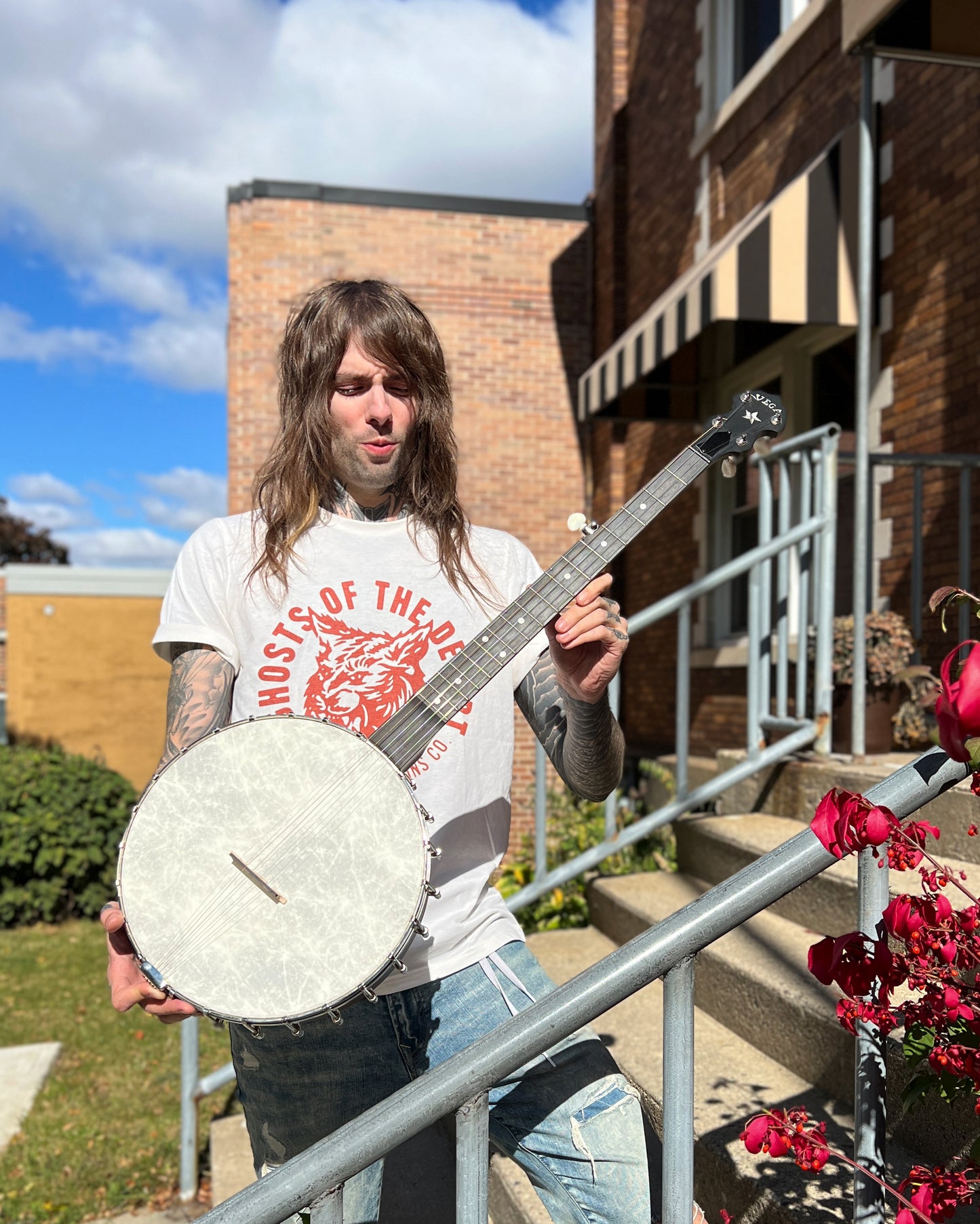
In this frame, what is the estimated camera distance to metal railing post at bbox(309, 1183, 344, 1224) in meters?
1.27

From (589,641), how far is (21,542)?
42039 millimetres

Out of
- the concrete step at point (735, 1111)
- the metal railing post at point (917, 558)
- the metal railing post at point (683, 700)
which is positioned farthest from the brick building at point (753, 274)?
the concrete step at point (735, 1111)

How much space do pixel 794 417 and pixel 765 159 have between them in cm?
176

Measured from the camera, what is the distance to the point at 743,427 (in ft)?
5.89

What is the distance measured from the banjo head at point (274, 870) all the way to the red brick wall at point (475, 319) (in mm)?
8720

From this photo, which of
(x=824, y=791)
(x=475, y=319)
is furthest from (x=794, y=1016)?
(x=475, y=319)

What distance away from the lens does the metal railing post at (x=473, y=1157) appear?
4.31ft

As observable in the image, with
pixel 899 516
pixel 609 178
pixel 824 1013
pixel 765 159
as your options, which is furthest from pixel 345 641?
pixel 609 178

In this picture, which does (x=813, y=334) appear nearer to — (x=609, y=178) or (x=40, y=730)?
(x=609, y=178)

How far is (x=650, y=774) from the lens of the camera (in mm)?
Result: 7094

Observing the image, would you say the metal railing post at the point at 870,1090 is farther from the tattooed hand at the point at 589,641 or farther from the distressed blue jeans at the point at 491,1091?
the tattooed hand at the point at 589,641

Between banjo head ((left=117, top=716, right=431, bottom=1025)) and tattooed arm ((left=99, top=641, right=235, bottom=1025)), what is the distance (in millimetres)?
63

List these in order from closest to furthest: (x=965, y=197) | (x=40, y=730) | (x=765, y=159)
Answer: (x=965, y=197) → (x=765, y=159) → (x=40, y=730)

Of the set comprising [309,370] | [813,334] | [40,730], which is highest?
[813,334]
